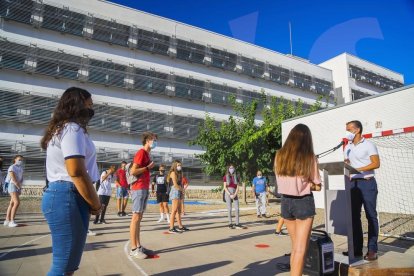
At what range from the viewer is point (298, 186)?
3.44 meters

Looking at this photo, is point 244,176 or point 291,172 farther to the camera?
point 244,176

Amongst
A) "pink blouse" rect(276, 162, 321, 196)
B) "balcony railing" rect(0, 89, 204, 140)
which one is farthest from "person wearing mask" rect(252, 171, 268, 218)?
"balcony railing" rect(0, 89, 204, 140)

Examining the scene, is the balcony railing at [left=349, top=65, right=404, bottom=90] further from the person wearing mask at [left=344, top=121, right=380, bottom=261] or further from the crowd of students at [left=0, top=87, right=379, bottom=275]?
the crowd of students at [left=0, top=87, right=379, bottom=275]

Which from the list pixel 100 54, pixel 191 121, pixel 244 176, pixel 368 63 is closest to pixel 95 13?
pixel 100 54

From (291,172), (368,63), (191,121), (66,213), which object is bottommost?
(66,213)

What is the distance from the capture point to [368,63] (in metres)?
43.2

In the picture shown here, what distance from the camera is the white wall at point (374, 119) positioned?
11461 millimetres

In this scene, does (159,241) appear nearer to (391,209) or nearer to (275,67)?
(391,209)

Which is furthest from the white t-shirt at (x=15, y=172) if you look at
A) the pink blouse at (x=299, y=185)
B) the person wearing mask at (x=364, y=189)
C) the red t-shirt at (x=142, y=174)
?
the person wearing mask at (x=364, y=189)

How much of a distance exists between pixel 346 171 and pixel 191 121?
82.0 ft

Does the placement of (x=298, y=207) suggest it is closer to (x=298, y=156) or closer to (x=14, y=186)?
(x=298, y=156)

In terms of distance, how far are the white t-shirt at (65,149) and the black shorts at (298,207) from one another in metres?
2.32

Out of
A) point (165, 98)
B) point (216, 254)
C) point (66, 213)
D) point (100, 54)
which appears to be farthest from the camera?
point (165, 98)

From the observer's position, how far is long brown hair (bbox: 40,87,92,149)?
7.71ft
